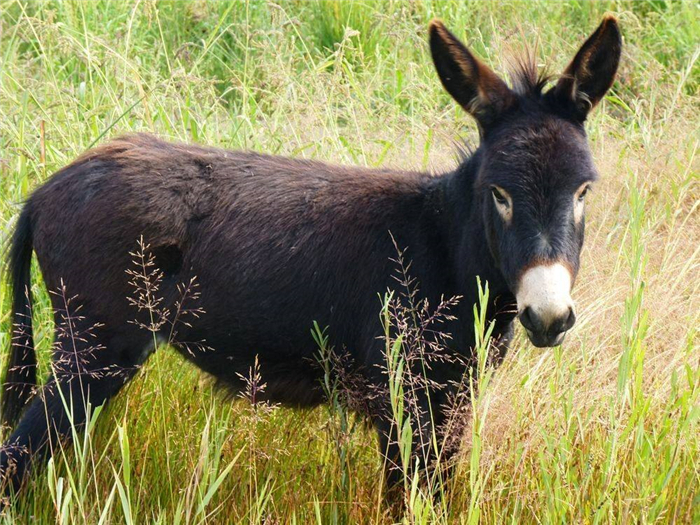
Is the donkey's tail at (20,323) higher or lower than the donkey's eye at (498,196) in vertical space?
lower

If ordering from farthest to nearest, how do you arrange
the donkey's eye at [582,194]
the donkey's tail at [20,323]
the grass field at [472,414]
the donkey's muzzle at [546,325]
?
the donkey's tail at [20,323], the donkey's eye at [582,194], the grass field at [472,414], the donkey's muzzle at [546,325]

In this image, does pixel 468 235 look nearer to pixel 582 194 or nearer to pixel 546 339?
pixel 582 194

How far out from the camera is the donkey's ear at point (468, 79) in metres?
3.07

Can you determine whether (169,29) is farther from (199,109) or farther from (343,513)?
(343,513)

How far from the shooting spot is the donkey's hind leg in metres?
3.18

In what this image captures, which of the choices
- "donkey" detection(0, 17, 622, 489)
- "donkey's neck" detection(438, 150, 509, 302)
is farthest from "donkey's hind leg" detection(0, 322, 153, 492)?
"donkey's neck" detection(438, 150, 509, 302)

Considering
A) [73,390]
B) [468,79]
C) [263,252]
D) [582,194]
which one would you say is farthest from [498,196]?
[73,390]

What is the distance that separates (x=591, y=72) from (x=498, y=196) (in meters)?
0.60

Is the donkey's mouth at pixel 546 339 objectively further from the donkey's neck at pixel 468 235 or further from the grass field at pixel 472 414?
Answer: the donkey's neck at pixel 468 235

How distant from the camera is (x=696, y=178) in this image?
16.3 feet

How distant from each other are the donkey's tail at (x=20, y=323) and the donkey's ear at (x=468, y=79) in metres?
1.58

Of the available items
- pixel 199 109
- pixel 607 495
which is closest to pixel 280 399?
pixel 607 495

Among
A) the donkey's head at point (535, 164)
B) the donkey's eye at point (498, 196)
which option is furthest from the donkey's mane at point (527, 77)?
the donkey's eye at point (498, 196)

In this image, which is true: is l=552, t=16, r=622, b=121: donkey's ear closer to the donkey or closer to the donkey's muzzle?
the donkey
